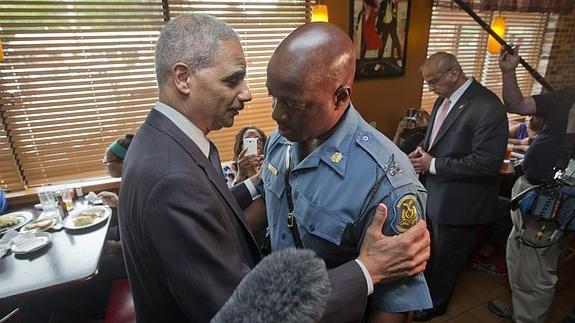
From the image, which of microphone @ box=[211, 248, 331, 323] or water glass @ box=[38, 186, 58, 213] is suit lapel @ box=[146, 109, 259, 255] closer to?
microphone @ box=[211, 248, 331, 323]

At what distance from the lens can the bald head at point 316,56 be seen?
0.97m

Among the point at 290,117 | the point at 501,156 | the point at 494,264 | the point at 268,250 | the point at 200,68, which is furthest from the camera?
the point at 494,264

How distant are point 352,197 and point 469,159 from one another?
1522 mm

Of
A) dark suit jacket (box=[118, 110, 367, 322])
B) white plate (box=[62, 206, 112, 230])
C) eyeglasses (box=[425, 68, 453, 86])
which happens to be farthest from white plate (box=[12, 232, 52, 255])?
eyeglasses (box=[425, 68, 453, 86])

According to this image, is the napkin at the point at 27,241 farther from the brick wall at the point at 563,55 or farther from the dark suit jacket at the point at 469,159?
the brick wall at the point at 563,55

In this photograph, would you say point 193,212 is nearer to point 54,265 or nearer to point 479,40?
point 54,265

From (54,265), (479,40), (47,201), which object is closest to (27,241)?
(54,265)

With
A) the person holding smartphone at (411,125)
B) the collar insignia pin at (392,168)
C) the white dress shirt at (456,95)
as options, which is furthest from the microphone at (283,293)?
the person holding smartphone at (411,125)

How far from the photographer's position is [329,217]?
39.8 inches

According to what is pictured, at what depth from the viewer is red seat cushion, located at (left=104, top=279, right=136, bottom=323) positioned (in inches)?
72.2

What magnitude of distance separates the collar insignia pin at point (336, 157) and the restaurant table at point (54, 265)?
59.5 inches

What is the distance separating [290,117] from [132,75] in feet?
6.97

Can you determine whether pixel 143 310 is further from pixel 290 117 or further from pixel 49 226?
pixel 49 226

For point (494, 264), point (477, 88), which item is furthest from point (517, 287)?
point (477, 88)
